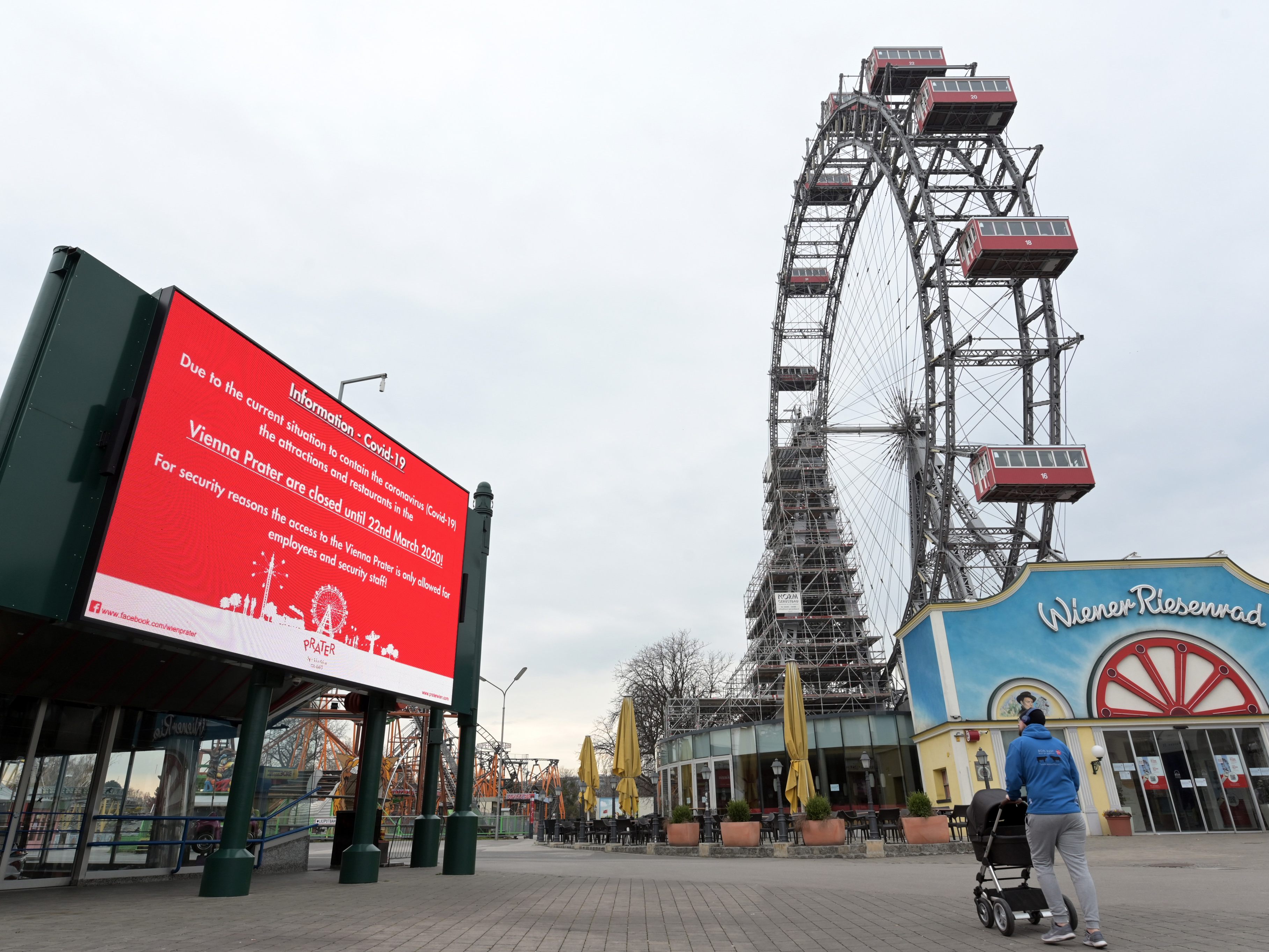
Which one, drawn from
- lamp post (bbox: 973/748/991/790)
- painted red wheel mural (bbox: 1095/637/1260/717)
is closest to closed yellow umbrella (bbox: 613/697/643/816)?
lamp post (bbox: 973/748/991/790)

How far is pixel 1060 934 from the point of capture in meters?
5.44

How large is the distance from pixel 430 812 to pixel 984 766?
627 inches

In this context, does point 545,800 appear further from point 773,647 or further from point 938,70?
point 938,70

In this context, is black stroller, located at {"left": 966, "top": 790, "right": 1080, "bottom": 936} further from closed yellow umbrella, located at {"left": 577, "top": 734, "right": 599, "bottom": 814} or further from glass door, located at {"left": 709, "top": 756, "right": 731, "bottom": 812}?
glass door, located at {"left": 709, "top": 756, "right": 731, "bottom": 812}

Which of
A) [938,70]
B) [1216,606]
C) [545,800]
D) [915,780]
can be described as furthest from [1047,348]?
[545,800]

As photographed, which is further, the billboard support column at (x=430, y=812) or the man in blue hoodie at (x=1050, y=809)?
the billboard support column at (x=430, y=812)

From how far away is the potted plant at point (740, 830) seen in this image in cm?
1981

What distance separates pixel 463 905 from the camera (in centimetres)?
823

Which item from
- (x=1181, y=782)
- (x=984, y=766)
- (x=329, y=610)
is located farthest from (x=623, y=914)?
(x=1181, y=782)

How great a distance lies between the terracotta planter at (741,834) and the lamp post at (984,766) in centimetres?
694

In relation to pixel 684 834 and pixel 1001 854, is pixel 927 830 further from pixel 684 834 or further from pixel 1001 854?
pixel 1001 854

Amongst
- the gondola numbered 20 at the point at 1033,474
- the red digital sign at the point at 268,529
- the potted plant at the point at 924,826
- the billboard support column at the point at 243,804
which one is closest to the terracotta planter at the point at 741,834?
the potted plant at the point at 924,826

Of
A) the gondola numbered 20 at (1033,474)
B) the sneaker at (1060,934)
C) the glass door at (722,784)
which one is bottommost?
the sneaker at (1060,934)

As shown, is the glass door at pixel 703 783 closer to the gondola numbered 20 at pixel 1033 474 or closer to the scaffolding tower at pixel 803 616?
the scaffolding tower at pixel 803 616
